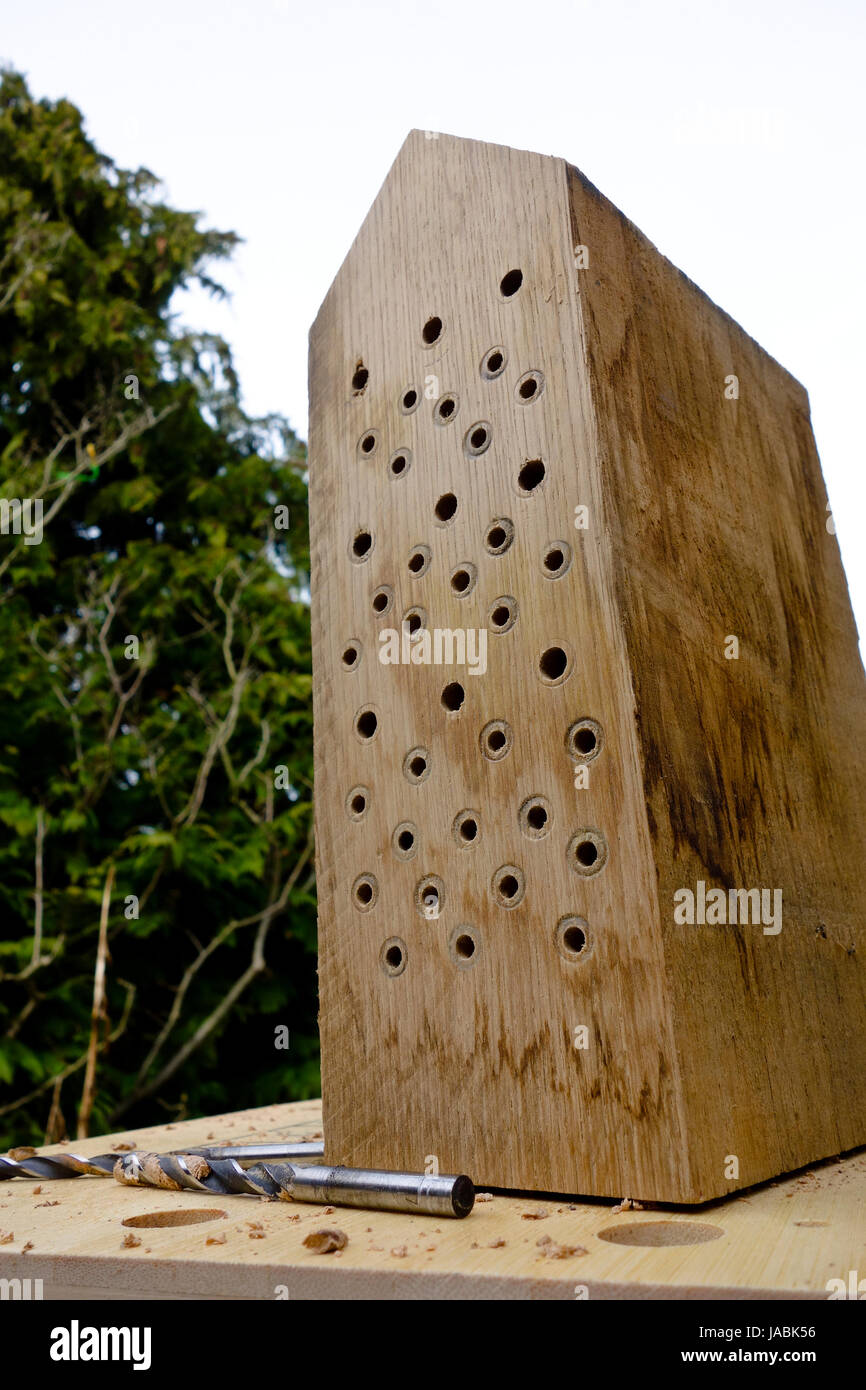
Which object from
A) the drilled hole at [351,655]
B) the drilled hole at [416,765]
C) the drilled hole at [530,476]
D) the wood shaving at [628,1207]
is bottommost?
the wood shaving at [628,1207]

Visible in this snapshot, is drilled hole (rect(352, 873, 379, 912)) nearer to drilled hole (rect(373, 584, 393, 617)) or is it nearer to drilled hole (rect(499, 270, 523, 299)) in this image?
drilled hole (rect(373, 584, 393, 617))

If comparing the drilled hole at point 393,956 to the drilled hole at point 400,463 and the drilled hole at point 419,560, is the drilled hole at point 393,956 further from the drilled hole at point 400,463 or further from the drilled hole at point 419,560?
the drilled hole at point 400,463

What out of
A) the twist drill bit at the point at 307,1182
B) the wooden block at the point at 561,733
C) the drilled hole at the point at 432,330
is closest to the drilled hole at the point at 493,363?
the wooden block at the point at 561,733

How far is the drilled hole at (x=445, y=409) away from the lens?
1726mm

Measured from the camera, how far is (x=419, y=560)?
5.62ft

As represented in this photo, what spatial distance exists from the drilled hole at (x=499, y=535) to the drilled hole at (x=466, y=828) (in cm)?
39

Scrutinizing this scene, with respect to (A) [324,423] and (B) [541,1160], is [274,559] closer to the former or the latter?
(A) [324,423]

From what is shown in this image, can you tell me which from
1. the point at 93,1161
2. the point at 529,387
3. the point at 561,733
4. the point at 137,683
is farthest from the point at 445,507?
the point at 137,683

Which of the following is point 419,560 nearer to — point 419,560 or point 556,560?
point 419,560

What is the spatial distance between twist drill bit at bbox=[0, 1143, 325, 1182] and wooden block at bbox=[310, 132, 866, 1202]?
13 cm

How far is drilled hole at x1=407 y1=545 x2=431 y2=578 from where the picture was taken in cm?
170

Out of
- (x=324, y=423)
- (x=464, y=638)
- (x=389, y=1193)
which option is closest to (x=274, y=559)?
(x=324, y=423)

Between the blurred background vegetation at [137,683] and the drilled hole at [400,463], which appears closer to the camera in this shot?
the drilled hole at [400,463]

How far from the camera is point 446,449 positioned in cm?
171
